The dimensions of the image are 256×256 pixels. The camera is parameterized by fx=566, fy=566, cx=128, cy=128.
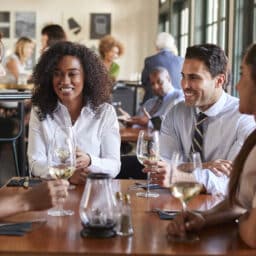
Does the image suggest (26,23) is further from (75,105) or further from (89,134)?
(89,134)

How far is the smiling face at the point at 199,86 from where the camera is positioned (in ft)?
8.66

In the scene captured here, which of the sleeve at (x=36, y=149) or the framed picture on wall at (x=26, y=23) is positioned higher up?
the framed picture on wall at (x=26, y=23)

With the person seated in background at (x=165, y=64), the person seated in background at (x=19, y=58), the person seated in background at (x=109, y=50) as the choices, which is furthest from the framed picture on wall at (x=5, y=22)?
the person seated in background at (x=165, y=64)

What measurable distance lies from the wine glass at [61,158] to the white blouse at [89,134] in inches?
26.5

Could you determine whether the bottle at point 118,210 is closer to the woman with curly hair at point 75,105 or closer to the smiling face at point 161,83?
the woman with curly hair at point 75,105

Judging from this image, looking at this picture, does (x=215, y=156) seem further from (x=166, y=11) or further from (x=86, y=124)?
(x=166, y=11)

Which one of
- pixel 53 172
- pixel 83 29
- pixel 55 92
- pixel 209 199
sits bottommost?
pixel 209 199

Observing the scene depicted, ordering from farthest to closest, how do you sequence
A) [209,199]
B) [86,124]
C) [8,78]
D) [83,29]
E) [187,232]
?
[83,29]
[8,78]
[86,124]
[209,199]
[187,232]

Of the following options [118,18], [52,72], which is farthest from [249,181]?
[118,18]

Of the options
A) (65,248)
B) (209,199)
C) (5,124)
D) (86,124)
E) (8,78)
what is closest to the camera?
(65,248)

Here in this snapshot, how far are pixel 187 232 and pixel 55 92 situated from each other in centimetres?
149

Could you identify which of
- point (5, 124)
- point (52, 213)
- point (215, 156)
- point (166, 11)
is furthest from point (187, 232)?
point (166, 11)

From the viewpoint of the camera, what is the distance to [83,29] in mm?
11812

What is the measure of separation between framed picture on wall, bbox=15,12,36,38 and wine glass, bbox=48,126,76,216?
33.4 ft
